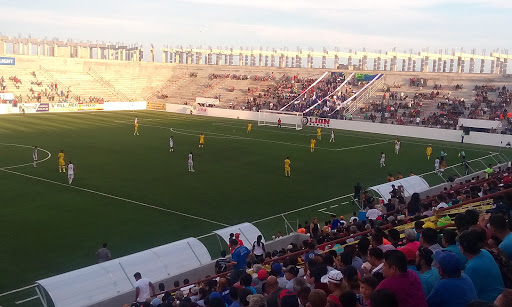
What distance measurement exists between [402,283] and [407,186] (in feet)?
59.0

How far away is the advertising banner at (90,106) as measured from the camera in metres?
74.3

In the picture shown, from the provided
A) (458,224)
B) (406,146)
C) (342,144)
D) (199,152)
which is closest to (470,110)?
(406,146)

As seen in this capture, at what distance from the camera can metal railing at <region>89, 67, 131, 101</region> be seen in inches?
3477

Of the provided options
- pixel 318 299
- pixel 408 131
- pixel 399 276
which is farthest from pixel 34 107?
pixel 399 276

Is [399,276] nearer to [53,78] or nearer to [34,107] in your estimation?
[34,107]

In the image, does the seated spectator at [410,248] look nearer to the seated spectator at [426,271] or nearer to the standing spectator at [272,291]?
the seated spectator at [426,271]

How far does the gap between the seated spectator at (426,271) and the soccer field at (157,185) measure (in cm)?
890

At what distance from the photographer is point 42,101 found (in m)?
75.6

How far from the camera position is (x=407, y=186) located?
899 inches

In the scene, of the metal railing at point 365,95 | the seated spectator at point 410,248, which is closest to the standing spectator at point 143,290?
the seated spectator at point 410,248

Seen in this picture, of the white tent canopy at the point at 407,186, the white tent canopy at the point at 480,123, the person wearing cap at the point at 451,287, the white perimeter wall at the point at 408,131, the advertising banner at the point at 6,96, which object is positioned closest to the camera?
the person wearing cap at the point at 451,287

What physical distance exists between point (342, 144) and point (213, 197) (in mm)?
24181

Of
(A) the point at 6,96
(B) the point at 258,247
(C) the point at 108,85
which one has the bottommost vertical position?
(B) the point at 258,247

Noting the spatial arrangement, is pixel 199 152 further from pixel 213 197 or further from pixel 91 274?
pixel 91 274
